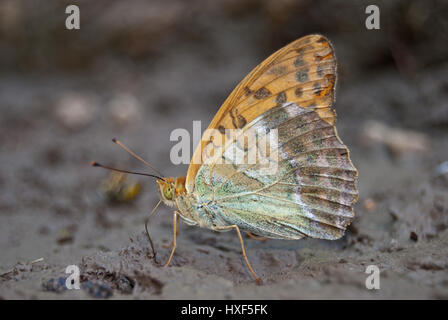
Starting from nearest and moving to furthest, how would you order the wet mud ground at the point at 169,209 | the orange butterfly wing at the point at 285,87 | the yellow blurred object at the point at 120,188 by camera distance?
1. the wet mud ground at the point at 169,209
2. the orange butterfly wing at the point at 285,87
3. the yellow blurred object at the point at 120,188

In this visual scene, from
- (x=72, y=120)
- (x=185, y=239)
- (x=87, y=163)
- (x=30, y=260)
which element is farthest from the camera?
(x=72, y=120)

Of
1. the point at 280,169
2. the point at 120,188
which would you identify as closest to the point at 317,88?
the point at 280,169

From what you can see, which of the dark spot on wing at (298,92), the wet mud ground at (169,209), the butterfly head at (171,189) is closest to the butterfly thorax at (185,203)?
the butterfly head at (171,189)

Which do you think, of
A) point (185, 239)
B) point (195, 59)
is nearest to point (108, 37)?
point (195, 59)

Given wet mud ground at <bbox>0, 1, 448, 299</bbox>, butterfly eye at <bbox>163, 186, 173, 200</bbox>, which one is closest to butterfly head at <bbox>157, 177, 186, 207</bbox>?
butterfly eye at <bbox>163, 186, 173, 200</bbox>

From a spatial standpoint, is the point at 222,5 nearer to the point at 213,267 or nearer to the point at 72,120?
the point at 72,120

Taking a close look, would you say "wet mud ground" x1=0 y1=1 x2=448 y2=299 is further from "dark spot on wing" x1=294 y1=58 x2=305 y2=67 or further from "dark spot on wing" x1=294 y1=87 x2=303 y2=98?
"dark spot on wing" x1=294 y1=58 x2=305 y2=67

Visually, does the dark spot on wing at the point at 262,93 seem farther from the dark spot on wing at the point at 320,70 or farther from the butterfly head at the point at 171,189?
the butterfly head at the point at 171,189
